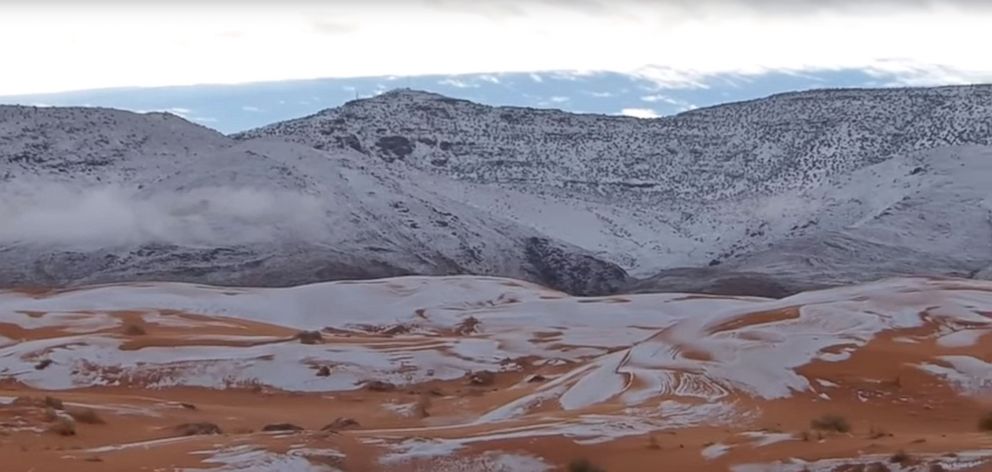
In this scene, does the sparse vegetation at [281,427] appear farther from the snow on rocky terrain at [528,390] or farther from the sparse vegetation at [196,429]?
the sparse vegetation at [196,429]

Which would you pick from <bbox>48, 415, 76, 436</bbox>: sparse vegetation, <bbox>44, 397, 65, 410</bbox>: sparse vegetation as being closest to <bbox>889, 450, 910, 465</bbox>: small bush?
<bbox>48, 415, 76, 436</bbox>: sparse vegetation

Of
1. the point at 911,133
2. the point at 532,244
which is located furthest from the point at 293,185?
the point at 911,133

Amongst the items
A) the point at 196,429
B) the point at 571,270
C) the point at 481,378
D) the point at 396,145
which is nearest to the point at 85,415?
the point at 196,429

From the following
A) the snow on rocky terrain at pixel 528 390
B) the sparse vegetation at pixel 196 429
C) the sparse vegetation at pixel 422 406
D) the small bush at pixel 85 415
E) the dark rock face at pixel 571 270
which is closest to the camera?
the snow on rocky terrain at pixel 528 390

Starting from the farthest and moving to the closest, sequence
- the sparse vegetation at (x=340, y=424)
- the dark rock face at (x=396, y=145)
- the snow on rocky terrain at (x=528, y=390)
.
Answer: the dark rock face at (x=396, y=145) < the sparse vegetation at (x=340, y=424) < the snow on rocky terrain at (x=528, y=390)

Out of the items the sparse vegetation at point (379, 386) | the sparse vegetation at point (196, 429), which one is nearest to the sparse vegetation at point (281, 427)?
the sparse vegetation at point (196, 429)

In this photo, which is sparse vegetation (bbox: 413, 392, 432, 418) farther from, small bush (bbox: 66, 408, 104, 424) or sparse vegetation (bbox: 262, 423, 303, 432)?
small bush (bbox: 66, 408, 104, 424)

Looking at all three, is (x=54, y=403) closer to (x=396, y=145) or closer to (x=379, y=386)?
(x=379, y=386)
